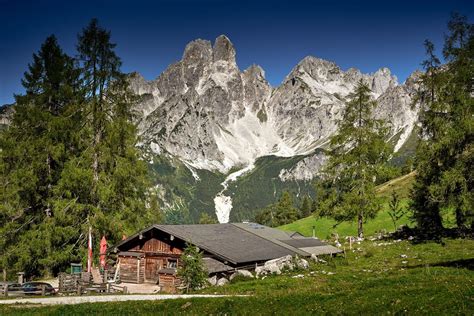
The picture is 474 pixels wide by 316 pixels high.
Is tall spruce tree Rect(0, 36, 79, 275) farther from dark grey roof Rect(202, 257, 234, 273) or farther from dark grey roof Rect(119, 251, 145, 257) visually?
dark grey roof Rect(202, 257, 234, 273)

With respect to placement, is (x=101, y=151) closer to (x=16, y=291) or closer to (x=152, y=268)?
(x=152, y=268)

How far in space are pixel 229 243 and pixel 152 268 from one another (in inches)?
276

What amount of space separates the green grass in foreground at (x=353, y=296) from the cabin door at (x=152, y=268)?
12409mm

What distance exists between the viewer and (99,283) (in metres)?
31.1

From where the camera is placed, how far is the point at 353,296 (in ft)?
53.6

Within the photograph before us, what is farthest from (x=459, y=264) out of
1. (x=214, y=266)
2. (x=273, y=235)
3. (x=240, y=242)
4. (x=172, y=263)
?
(x=273, y=235)

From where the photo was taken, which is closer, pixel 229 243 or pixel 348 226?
pixel 229 243

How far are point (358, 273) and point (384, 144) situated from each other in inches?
771

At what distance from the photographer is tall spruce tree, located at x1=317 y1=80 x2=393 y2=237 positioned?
42.6 meters

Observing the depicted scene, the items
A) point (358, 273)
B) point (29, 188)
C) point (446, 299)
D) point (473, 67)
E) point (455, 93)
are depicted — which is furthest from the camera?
point (29, 188)

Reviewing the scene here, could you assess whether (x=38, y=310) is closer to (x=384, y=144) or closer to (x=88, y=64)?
(x=88, y=64)

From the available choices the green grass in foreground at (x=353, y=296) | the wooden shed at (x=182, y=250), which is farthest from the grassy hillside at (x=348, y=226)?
the green grass in foreground at (x=353, y=296)

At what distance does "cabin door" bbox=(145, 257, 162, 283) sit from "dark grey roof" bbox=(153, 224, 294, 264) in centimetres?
320

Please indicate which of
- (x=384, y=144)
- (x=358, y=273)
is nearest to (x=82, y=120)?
(x=358, y=273)
